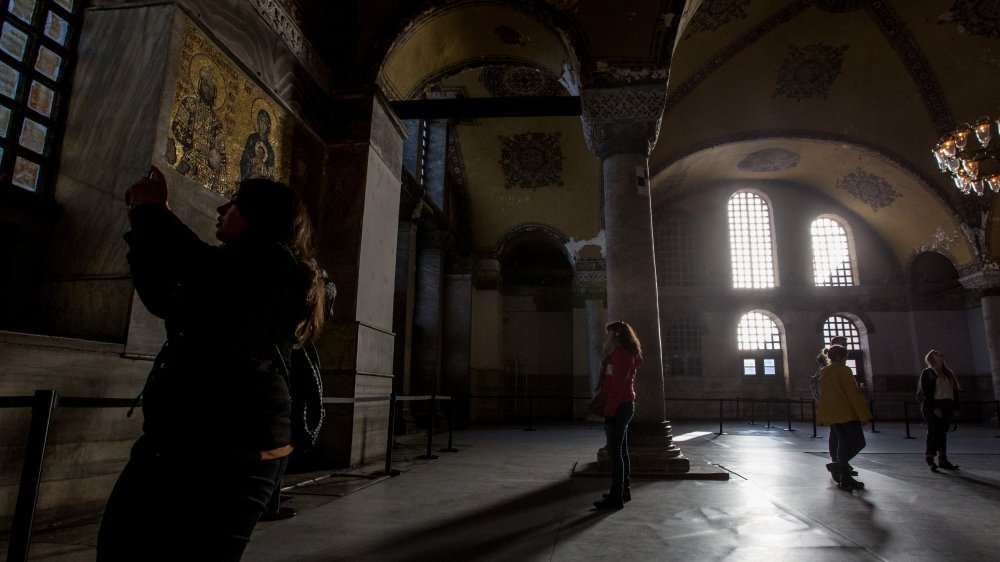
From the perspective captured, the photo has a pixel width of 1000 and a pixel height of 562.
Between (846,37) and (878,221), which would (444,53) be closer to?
(846,37)

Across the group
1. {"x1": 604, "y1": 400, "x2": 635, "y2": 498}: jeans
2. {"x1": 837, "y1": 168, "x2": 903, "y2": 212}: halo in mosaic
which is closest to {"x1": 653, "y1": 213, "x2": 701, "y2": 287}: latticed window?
{"x1": 837, "y1": 168, "x2": 903, "y2": 212}: halo in mosaic

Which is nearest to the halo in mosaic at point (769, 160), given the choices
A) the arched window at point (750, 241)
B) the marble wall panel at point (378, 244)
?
the arched window at point (750, 241)

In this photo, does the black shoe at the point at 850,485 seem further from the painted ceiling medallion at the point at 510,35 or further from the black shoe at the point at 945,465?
the painted ceiling medallion at the point at 510,35

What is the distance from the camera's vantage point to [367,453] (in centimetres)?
598

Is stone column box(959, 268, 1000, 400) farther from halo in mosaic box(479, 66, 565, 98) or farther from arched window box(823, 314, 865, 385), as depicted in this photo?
halo in mosaic box(479, 66, 565, 98)

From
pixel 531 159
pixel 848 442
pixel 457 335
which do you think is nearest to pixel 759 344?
pixel 531 159

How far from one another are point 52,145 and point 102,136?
33 cm

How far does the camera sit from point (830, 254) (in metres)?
18.3

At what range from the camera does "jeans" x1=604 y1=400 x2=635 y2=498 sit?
401 cm

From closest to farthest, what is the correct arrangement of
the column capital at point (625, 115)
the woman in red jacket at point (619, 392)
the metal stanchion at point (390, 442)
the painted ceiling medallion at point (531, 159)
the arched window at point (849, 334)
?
the woman in red jacket at point (619, 392) < the metal stanchion at point (390, 442) < the column capital at point (625, 115) < the painted ceiling medallion at point (531, 159) < the arched window at point (849, 334)

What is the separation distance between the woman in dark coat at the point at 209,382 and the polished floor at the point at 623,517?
1799 millimetres

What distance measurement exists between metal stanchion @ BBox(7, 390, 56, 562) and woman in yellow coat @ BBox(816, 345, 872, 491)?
218 inches

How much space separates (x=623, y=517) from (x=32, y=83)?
4900 mm

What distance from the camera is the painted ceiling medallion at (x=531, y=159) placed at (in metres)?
13.6
